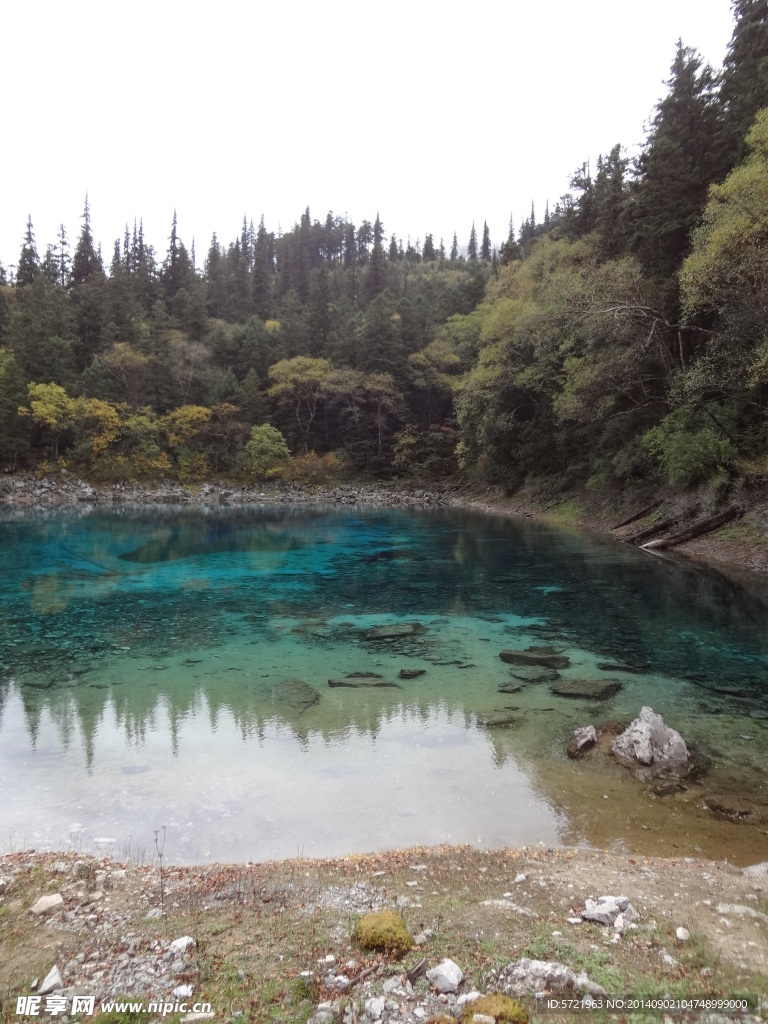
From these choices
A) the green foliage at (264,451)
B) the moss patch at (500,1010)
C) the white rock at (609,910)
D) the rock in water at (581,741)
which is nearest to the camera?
the moss patch at (500,1010)

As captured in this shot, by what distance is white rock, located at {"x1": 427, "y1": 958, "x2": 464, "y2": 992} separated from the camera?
3.13 m

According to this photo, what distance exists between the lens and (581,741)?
7246 mm

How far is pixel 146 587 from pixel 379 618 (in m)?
8.13

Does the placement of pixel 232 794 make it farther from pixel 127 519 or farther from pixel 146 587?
pixel 127 519

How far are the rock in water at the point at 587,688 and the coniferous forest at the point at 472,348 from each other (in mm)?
11423

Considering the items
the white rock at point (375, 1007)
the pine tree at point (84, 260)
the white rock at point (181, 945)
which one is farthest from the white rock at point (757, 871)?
the pine tree at point (84, 260)

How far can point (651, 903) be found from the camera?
4.05 metres

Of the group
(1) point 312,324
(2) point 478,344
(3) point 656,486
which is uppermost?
(1) point 312,324

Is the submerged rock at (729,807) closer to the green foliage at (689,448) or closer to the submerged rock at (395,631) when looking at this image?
the submerged rock at (395,631)

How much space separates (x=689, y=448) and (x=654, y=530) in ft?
13.9

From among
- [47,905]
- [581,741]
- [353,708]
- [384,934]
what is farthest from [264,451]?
[384,934]

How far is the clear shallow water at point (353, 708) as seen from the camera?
5.69m

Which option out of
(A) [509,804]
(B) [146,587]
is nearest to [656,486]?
(B) [146,587]

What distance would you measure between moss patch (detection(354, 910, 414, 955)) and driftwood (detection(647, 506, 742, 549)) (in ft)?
70.7
